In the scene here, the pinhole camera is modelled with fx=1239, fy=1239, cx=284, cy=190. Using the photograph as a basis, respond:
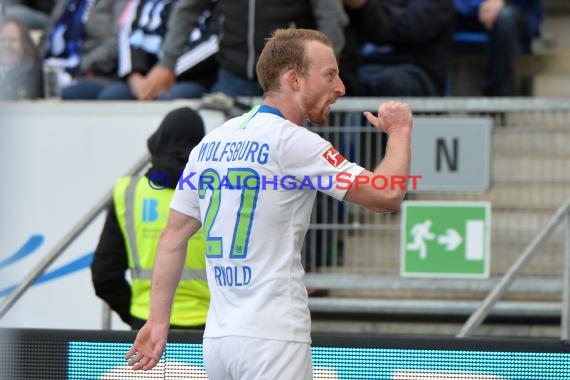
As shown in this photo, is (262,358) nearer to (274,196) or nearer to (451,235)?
(274,196)

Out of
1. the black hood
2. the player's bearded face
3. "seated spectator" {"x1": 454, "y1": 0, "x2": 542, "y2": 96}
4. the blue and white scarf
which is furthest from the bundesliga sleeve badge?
the blue and white scarf

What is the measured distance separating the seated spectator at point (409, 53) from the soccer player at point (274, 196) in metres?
4.16

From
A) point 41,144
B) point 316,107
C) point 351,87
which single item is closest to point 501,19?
point 351,87

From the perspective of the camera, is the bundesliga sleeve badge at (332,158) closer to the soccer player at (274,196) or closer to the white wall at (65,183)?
the soccer player at (274,196)

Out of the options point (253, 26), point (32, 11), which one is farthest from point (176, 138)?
point (32, 11)

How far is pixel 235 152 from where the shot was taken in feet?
12.2

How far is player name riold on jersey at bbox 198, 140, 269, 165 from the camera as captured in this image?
368 centimetres

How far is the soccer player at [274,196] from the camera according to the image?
142 inches

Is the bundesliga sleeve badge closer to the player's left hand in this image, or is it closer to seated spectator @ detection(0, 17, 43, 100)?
the player's left hand

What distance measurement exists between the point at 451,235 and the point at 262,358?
3556 mm

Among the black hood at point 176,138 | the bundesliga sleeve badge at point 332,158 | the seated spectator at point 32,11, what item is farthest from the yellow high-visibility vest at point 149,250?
the seated spectator at point 32,11

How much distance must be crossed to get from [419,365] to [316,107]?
63.0 inches

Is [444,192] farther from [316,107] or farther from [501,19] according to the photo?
[316,107]

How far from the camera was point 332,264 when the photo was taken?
297 inches
